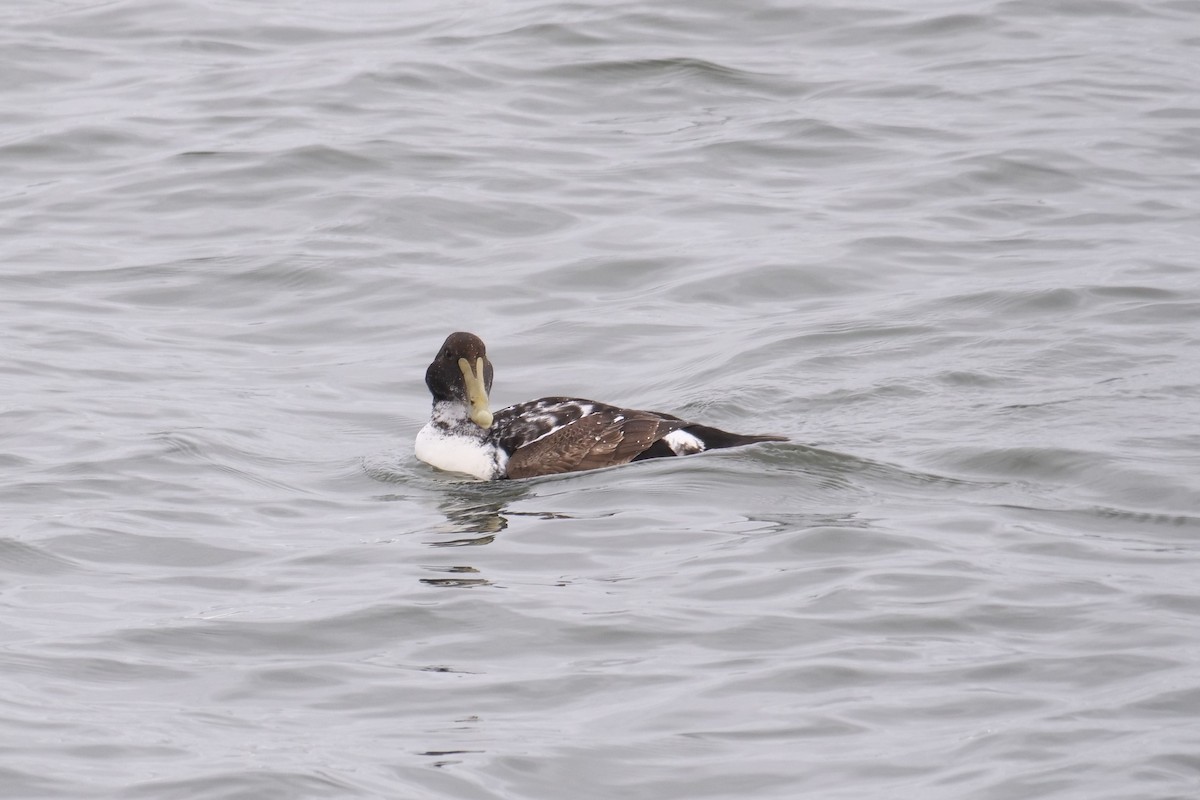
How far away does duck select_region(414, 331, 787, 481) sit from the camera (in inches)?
364

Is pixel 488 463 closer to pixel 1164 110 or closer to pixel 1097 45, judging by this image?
pixel 1164 110

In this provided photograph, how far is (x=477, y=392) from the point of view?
966 cm

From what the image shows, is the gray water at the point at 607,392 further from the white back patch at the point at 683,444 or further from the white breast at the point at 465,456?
the white back patch at the point at 683,444

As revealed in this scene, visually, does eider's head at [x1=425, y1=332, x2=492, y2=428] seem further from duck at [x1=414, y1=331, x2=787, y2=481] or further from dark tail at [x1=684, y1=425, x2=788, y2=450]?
dark tail at [x1=684, y1=425, x2=788, y2=450]

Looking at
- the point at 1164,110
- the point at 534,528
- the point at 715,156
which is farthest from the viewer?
Result: the point at 1164,110

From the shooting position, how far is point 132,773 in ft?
19.1

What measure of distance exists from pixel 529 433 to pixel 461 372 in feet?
1.81

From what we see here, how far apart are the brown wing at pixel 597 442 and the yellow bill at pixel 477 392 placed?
0.32 metres

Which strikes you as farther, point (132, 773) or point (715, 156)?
point (715, 156)

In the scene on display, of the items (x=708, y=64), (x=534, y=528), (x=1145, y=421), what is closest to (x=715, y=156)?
(x=708, y=64)

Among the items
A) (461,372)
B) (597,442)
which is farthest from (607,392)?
(597,442)

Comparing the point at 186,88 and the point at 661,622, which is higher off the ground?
the point at 186,88

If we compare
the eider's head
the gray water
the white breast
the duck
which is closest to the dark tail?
the duck

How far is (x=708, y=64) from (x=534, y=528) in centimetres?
945
